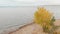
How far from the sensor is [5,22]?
201 centimetres

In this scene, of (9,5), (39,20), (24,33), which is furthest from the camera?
(9,5)

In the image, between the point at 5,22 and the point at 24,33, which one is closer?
the point at 24,33

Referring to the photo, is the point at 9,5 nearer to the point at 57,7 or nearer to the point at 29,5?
the point at 29,5

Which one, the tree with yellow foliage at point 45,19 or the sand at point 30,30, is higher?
the tree with yellow foliage at point 45,19

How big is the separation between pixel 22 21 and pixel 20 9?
0.18 meters

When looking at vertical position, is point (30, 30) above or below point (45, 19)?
below

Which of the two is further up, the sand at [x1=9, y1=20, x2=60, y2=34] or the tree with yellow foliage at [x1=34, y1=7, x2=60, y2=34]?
the tree with yellow foliage at [x1=34, y1=7, x2=60, y2=34]

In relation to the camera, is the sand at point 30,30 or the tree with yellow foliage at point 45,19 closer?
the tree with yellow foliage at point 45,19

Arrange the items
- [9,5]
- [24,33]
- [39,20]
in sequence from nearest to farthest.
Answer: [39,20] → [24,33] → [9,5]

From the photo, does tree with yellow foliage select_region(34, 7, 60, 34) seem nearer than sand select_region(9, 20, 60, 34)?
Yes

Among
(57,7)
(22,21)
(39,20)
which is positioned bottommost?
(22,21)

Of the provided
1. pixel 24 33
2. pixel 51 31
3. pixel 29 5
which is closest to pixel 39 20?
pixel 51 31

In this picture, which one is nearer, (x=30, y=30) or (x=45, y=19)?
(x=45, y=19)

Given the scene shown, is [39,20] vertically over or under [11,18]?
over
